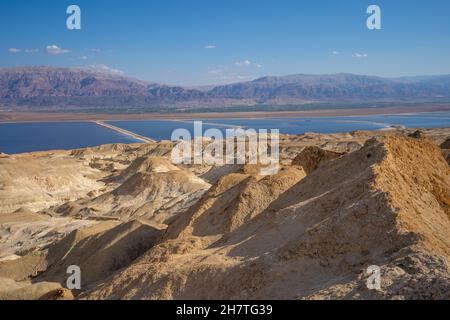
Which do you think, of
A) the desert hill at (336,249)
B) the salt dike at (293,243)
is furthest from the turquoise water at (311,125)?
the desert hill at (336,249)

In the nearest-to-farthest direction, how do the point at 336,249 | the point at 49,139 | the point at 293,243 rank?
the point at 336,249
the point at 293,243
the point at 49,139

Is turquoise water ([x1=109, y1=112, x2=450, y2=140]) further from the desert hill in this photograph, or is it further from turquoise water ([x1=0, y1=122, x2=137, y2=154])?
the desert hill

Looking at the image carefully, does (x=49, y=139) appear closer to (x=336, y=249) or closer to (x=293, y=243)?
(x=293, y=243)

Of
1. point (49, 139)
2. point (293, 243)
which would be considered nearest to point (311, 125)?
point (49, 139)

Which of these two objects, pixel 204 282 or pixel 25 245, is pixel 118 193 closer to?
pixel 25 245

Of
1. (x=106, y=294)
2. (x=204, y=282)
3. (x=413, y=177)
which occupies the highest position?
(x=413, y=177)

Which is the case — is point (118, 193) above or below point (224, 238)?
below

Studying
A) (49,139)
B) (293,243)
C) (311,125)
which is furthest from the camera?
(311,125)

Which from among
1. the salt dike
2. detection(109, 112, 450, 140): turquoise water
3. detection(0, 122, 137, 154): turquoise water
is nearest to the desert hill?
the salt dike
